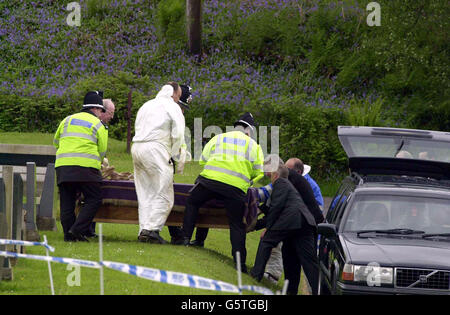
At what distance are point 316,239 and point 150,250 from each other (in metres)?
2.28

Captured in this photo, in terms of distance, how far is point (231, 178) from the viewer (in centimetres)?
1159

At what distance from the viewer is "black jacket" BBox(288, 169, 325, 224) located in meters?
11.8

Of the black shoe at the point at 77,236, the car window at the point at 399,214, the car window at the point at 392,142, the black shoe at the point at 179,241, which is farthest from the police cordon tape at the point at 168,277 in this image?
the car window at the point at 392,142

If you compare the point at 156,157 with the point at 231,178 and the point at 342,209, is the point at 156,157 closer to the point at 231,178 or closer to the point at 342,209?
the point at 231,178

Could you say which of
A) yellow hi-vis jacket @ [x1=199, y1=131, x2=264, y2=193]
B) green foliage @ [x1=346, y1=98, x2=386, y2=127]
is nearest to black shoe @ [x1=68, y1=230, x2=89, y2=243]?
yellow hi-vis jacket @ [x1=199, y1=131, x2=264, y2=193]

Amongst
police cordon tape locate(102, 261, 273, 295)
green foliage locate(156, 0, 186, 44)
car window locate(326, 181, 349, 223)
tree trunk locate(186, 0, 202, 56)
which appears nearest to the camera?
police cordon tape locate(102, 261, 273, 295)

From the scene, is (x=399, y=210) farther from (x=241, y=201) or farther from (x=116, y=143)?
(x=116, y=143)

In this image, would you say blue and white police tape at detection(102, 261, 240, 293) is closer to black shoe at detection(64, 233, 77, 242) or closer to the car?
the car

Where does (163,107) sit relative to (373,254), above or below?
→ above

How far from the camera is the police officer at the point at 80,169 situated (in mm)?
11586

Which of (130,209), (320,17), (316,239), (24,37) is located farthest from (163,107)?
(24,37)

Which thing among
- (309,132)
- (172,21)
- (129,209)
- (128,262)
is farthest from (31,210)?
(172,21)
